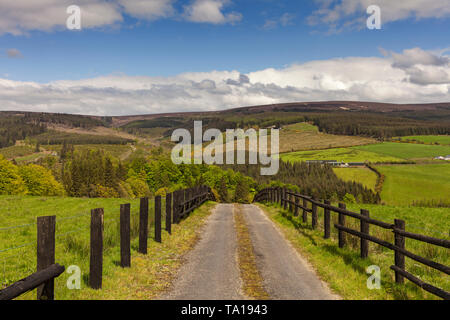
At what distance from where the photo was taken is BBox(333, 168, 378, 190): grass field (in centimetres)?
12369

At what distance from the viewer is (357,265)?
9367 mm

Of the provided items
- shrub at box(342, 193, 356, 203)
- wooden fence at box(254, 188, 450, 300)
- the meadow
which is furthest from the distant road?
shrub at box(342, 193, 356, 203)

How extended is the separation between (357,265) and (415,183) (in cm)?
11643

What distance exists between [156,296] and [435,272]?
23.2 ft

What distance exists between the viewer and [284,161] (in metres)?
186

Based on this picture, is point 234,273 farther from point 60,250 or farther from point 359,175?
point 359,175

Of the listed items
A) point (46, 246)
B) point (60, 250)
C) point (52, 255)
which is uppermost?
point (46, 246)

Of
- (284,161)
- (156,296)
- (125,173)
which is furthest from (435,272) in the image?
(284,161)

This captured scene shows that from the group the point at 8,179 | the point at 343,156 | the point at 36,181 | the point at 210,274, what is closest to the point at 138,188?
the point at 36,181

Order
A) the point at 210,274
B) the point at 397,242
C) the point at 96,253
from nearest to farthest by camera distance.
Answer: the point at 96,253, the point at 397,242, the point at 210,274

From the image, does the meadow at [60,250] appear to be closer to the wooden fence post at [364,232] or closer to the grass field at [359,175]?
the wooden fence post at [364,232]

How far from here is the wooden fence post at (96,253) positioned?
7453 mm

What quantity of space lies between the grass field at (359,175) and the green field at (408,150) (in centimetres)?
2509
